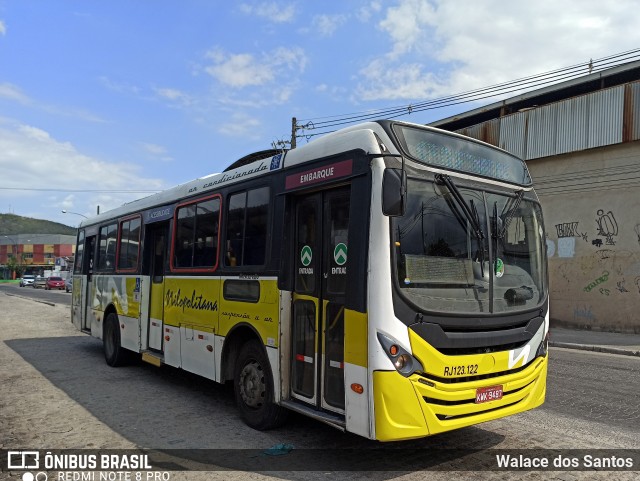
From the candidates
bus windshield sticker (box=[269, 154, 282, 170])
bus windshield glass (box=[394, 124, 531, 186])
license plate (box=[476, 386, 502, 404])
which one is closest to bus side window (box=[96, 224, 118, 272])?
bus windshield sticker (box=[269, 154, 282, 170])

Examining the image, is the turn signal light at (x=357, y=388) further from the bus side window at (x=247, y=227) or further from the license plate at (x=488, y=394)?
the bus side window at (x=247, y=227)

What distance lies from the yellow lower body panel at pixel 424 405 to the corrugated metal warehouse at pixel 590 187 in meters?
14.3

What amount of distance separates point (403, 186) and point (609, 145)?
1568 centimetres

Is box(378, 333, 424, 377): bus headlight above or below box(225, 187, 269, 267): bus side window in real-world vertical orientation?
below

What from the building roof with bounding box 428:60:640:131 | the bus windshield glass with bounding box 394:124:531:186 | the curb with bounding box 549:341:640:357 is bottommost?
the curb with bounding box 549:341:640:357

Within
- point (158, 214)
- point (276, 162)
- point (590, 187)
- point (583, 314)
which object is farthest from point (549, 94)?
point (276, 162)

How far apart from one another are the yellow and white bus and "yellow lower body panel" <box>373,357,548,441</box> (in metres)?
0.01

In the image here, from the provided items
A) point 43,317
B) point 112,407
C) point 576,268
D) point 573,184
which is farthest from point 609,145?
point 43,317

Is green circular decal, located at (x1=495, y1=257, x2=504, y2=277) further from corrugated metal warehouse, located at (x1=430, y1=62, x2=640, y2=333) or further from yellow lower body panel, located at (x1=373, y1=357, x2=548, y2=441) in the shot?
corrugated metal warehouse, located at (x1=430, y1=62, x2=640, y2=333)

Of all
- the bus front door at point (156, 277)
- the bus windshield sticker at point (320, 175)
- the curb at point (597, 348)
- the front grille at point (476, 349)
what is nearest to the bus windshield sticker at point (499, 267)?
the front grille at point (476, 349)

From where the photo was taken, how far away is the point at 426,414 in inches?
166

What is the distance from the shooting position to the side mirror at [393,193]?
4.19 meters

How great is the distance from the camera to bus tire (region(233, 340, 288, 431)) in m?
5.60

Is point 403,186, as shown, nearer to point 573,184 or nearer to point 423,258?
point 423,258
